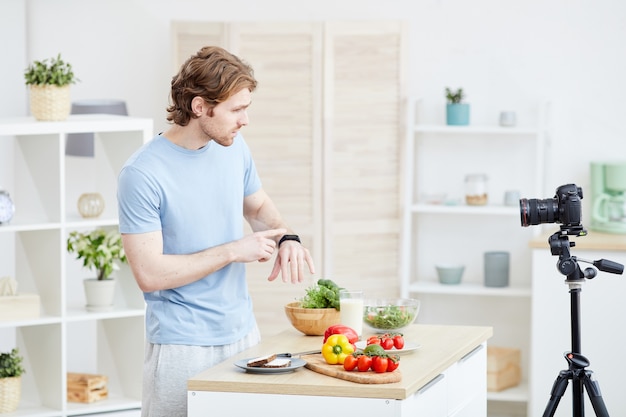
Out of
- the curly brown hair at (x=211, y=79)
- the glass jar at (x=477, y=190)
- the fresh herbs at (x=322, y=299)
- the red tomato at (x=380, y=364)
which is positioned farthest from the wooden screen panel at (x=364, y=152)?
the red tomato at (x=380, y=364)

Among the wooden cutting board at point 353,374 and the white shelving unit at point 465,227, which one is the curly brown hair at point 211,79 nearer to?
the wooden cutting board at point 353,374

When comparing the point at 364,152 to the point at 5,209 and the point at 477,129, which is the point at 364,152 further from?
the point at 5,209

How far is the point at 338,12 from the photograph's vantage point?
5496 millimetres

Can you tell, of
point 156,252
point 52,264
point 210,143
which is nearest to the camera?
point 156,252

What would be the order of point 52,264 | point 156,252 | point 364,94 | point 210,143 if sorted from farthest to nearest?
1. point 364,94
2. point 52,264
3. point 210,143
4. point 156,252

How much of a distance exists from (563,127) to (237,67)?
285 cm

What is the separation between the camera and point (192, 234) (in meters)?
2.89

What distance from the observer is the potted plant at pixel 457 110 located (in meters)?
5.20

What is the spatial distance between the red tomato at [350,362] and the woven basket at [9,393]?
1.99m

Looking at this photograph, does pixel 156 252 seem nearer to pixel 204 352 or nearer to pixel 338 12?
pixel 204 352

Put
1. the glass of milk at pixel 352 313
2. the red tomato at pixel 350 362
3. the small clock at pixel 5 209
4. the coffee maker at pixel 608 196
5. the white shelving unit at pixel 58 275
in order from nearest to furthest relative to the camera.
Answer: the red tomato at pixel 350 362 → the glass of milk at pixel 352 313 → the small clock at pixel 5 209 → the white shelving unit at pixel 58 275 → the coffee maker at pixel 608 196

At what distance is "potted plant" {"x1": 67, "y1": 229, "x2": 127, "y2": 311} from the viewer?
14.2 ft

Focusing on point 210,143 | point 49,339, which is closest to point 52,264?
point 49,339

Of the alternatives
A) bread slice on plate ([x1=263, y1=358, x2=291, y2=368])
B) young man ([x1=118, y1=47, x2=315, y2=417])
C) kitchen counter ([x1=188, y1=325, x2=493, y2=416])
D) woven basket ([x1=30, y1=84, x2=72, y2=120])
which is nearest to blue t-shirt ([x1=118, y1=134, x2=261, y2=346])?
young man ([x1=118, y1=47, x2=315, y2=417])
